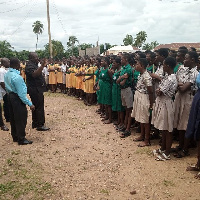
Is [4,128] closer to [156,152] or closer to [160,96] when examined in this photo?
[156,152]

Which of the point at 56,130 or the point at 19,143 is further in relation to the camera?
the point at 56,130

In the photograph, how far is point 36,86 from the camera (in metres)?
6.52

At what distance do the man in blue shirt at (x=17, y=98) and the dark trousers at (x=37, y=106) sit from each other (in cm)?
106

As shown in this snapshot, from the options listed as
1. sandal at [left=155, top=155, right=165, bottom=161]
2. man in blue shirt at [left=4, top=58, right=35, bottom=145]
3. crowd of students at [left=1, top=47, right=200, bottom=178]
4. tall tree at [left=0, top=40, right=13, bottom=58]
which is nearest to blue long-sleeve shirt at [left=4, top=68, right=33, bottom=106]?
man in blue shirt at [left=4, top=58, right=35, bottom=145]

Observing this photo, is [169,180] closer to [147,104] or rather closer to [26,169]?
[147,104]

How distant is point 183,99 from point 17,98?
356 centimetres

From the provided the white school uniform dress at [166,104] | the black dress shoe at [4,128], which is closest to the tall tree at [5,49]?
the black dress shoe at [4,128]

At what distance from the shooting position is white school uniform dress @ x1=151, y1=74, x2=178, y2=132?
437 cm

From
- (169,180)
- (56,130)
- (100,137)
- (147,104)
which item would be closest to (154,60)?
(147,104)

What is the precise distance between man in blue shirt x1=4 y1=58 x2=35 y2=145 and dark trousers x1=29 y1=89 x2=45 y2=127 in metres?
1.06

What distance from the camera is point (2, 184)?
3.82m

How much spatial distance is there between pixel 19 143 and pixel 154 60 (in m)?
3.73

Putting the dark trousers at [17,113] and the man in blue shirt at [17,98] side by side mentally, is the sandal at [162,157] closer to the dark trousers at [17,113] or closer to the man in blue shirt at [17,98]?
the man in blue shirt at [17,98]

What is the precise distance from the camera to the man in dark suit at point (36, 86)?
634 centimetres
